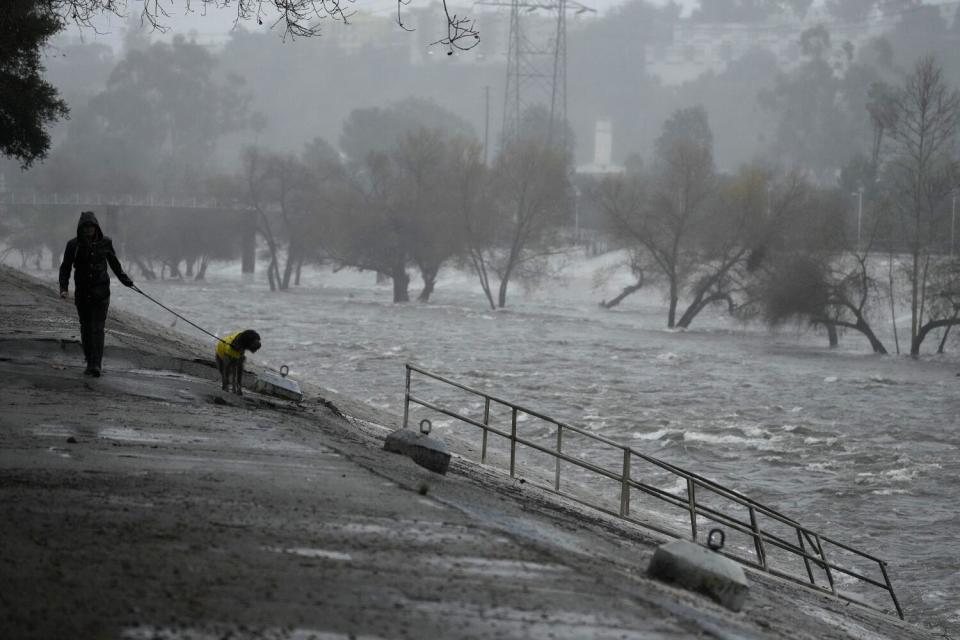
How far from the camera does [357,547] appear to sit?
7918 millimetres

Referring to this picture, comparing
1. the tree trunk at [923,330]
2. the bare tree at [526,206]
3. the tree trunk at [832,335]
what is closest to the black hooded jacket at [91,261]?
the tree trunk at [923,330]

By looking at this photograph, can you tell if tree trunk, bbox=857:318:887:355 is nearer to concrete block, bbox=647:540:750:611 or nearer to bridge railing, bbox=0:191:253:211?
concrete block, bbox=647:540:750:611

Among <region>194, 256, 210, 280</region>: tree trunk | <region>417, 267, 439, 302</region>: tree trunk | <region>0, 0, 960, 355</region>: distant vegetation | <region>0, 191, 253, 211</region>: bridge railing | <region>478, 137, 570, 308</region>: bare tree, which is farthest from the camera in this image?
<region>194, 256, 210, 280</region>: tree trunk

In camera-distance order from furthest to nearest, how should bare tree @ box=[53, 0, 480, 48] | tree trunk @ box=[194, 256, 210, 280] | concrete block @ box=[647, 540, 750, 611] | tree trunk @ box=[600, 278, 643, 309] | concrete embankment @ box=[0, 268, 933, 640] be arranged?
1. tree trunk @ box=[194, 256, 210, 280]
2. tree trunk @ box=[600, 278, 643, 309]
3. bare tree @ box=[53, 0, 480, 48]
4. concrete block @ box=[647, 540, 750, 611]
5. concrete embankment @ box=[0, 268, 933, 640]

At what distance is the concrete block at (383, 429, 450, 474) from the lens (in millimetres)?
12562

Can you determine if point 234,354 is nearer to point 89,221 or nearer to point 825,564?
point 89,221

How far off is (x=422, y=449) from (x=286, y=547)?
507 centimetres

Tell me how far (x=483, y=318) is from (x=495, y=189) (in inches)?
464

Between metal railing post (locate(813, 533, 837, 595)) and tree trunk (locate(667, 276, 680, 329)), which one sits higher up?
tree trunk (locate(667, 276, 680, 329))

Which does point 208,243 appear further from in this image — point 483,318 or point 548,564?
point 548,564

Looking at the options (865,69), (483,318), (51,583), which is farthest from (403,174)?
(51,583)

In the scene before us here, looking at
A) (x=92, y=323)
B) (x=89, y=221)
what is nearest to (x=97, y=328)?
(x=92, y=323)

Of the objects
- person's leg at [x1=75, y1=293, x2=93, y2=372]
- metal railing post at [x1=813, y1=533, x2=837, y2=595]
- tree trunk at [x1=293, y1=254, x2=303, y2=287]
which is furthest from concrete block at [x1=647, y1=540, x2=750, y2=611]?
tree trunk at [x1=293, y1=254, x2=303, y2=287]

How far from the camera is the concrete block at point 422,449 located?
1256cm
